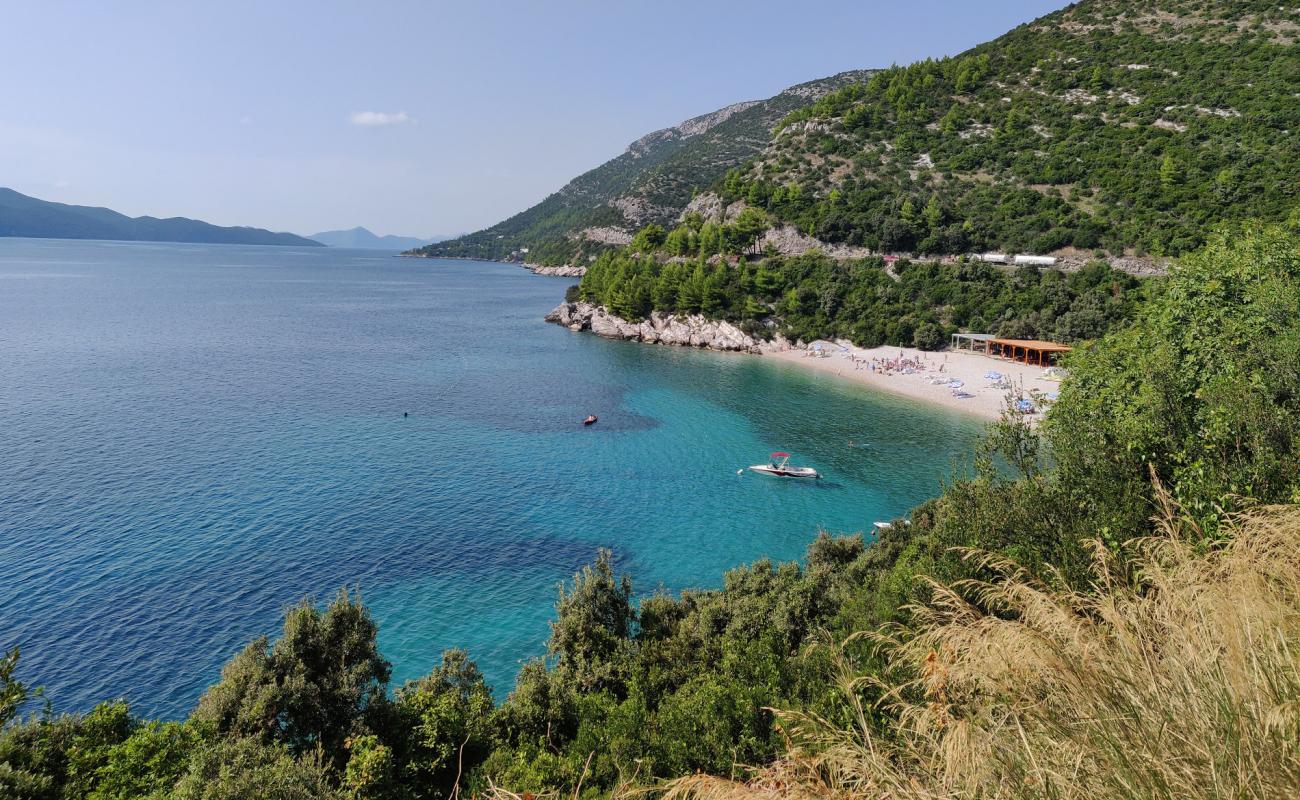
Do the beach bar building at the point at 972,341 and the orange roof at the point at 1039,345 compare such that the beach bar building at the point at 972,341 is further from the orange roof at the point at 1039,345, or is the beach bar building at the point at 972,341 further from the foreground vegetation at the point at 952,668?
the foreground vegetation at the point at 952,668

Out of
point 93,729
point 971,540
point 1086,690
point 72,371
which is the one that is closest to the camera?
point 1086,690

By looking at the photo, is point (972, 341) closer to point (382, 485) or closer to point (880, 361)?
point (880, 361)

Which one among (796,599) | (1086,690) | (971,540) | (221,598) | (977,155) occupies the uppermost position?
(977,155)

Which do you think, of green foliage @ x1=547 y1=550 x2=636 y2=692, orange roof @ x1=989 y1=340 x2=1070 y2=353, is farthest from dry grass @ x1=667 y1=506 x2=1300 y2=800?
orange roof @ x1=989 y1=340 x2=1070 y2=353

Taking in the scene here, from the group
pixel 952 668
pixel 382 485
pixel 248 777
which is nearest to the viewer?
pixel 952 668

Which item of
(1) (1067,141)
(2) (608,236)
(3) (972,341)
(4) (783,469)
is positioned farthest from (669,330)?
(2) (608,236)

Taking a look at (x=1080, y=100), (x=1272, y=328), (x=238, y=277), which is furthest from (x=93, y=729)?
(x=238, y=277)

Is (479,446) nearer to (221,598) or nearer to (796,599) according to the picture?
(221,598)
